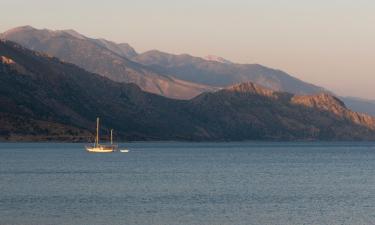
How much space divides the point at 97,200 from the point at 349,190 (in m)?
37.8

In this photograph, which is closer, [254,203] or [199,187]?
[254,203]

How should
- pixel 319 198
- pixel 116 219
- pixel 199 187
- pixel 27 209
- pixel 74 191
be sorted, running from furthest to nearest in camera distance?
pixel 199 187 → pixel 74 191 → pixel 319 198 → pixel 27 209 → pixel 116 219

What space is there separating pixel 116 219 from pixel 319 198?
109ft

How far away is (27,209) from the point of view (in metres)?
96.7

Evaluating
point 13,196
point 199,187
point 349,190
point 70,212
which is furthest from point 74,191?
point 349,190

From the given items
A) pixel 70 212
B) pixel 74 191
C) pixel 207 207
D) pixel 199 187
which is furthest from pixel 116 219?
pixel 199 187

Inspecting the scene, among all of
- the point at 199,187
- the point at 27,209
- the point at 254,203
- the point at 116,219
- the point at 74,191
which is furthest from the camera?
the point at 199,187

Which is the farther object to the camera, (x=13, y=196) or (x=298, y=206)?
(x=13, y=196)

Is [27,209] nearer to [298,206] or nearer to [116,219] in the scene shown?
[116,219]

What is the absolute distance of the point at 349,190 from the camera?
12562 cm

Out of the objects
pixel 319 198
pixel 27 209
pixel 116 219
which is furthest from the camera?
pixel 319 198

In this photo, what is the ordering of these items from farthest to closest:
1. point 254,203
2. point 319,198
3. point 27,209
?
point 319,198 → point 254,203 → point 27,209

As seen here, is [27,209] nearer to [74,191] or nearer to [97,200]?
[97,200]

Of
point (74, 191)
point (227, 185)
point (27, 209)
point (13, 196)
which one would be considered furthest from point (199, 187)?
point (27, 209)
